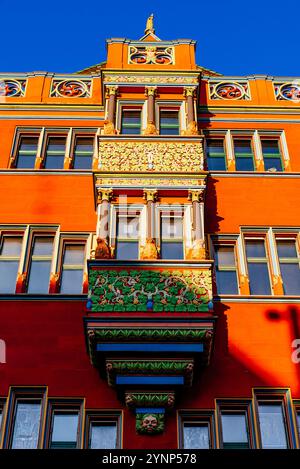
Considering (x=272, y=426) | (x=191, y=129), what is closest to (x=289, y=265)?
(x=272, y=426)

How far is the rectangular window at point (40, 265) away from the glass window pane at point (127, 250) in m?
1.83

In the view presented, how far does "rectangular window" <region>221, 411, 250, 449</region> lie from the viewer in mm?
15672

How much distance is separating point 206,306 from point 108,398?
281 centimetres

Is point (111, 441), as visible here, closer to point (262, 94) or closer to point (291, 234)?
point (291, 234)

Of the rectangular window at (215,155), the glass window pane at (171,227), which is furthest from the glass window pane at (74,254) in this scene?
the rectangular window at (215,155)

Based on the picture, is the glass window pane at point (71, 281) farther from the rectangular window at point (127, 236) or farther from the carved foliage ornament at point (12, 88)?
the carved foliage ornament at point (12, 88)

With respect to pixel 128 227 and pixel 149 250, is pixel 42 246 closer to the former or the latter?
pixel 128 227

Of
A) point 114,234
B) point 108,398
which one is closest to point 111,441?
point 108,398

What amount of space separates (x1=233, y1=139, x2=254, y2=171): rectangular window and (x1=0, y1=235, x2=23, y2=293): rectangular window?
6.36 meters

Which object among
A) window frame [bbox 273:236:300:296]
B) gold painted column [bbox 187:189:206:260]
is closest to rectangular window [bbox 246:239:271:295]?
window frame [bbox 273:236:300:296]

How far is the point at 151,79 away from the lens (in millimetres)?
21891

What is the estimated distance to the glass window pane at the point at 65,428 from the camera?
15.7 metres

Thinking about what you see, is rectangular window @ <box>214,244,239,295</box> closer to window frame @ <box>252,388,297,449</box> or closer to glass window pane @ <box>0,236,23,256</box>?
window frame @ <box>252,388,297,449</box>

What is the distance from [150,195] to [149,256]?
189 centimetres
